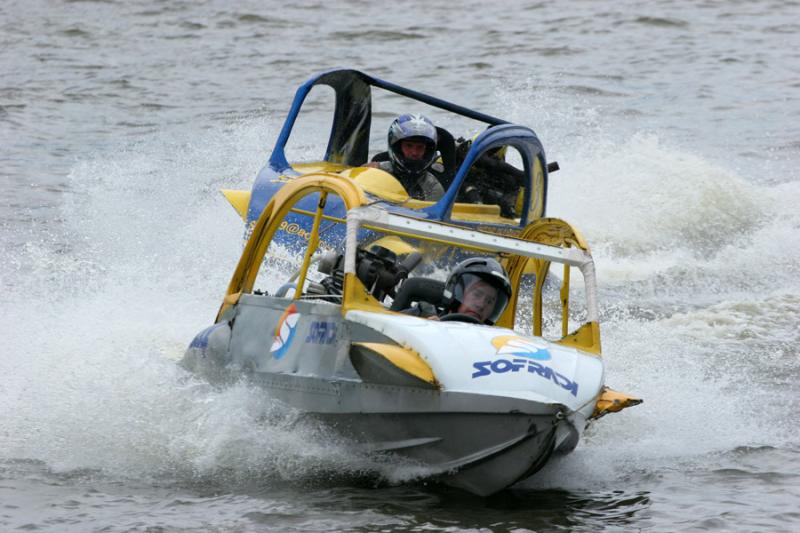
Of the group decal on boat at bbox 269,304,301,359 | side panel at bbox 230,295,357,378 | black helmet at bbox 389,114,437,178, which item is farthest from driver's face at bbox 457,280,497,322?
black helmet at bbox 389,114,437,178

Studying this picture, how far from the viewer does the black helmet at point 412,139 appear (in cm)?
1470

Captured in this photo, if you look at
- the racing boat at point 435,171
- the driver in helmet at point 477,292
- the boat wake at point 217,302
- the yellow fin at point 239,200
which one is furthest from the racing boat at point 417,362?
the yellow fin at point 239,200

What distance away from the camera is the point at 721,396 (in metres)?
10.4

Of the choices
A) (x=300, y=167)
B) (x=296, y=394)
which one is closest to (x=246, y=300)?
(x=296, y=394)

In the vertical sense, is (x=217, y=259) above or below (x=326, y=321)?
below

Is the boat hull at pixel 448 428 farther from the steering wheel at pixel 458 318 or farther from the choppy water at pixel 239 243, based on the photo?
the steering wheel at pixel 458 318

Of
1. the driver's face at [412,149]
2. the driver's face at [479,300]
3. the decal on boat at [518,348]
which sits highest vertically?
the driver's face at [412,149]

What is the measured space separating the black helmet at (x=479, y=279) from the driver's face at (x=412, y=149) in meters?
6.31

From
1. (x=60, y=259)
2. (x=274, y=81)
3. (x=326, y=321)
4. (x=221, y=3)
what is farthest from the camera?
(x=221, y=3)

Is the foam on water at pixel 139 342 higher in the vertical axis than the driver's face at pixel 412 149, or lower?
lower

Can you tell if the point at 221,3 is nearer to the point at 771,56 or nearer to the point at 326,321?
the point at 771,56

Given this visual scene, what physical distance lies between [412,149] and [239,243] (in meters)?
3.06

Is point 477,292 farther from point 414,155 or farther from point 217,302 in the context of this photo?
point 414,155

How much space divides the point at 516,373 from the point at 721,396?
350 cm
